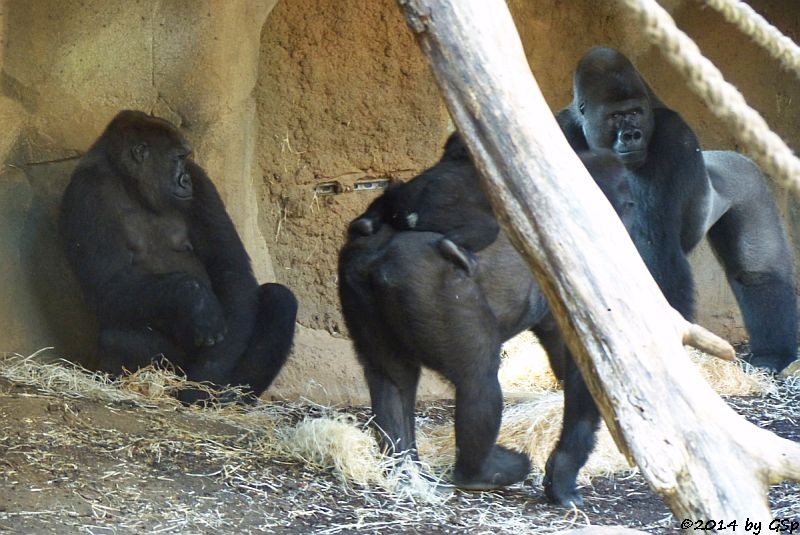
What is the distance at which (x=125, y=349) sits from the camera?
4914mm

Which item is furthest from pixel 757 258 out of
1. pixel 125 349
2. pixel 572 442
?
pixel 125 349

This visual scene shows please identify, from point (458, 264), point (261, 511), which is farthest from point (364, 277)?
point (261, 511)

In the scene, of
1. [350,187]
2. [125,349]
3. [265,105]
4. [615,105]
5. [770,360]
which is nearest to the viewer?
[125,349]

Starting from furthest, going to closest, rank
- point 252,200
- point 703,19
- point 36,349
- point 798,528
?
point 703,19, point 252,200, point 36,349, point 798,528

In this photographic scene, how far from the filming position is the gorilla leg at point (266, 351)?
16.7 ft

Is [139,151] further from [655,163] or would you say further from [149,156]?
[655,163]

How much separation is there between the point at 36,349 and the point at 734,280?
3815 mm

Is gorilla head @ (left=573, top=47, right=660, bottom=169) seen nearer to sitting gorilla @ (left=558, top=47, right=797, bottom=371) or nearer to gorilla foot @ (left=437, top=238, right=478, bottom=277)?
sitting gorilla @ (left=558, top=47, right=797, bottom=371)

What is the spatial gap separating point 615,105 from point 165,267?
231cm

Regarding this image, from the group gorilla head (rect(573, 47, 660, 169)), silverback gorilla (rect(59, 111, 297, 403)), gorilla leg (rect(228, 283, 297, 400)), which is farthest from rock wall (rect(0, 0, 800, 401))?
gorilla head (rect(573, 47, 660, 169))

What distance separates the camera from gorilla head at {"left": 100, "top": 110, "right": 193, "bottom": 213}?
5.12m

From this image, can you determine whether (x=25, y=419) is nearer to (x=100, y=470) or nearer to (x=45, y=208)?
(x=100, y=470)

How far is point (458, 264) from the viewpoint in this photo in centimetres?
354

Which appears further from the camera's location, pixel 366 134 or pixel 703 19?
pixel 703 19
